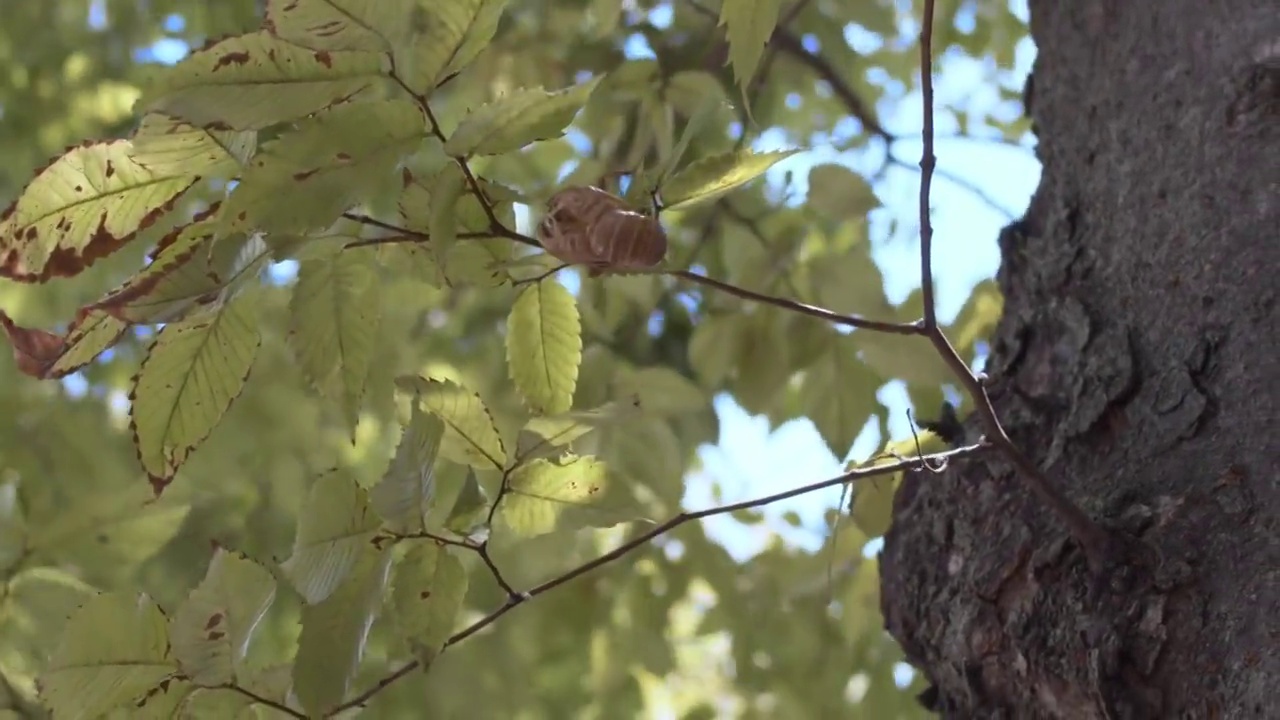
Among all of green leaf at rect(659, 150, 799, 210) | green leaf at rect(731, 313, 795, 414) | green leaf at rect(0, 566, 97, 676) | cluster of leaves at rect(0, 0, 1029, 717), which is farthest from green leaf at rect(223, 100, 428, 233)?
green leaf at rect(731, 313, 795, 414)

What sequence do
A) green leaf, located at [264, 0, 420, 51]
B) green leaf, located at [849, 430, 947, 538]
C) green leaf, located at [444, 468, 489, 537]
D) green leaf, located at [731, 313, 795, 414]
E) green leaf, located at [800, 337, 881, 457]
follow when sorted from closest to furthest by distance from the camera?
green leaf, located at [264, 0, 420, 51] < green leaf, located at [444, 468, 489, 537] < green leaf, located at [849, 430, 947, 538] < green leaf, located at [800, 337, 881, 457] < green leaf, located at [731, 313, 795, 414]

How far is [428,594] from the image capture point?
0.47 m

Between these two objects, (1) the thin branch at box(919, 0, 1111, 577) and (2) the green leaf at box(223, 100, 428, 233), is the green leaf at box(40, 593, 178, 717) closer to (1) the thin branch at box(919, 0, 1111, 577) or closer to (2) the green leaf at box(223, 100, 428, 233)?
Result: (2) the green leaf at box(223, 100, 428, 233)

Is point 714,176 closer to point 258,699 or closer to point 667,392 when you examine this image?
point 258,699

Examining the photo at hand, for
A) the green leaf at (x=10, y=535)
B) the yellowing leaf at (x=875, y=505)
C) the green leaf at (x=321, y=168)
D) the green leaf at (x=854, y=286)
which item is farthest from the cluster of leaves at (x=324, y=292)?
the green leaf at (x=10, y=535)

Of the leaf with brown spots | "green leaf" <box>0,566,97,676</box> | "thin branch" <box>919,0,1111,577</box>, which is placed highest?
"green leaf" <box>0,566,97,676</box>

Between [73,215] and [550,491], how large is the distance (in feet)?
0.84

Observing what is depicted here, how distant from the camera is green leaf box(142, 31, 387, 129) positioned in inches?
15.4

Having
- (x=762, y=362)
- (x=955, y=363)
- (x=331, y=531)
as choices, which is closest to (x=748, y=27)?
(x=955, y=363)

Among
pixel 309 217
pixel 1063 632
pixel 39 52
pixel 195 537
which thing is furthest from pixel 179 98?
pixel 39 52

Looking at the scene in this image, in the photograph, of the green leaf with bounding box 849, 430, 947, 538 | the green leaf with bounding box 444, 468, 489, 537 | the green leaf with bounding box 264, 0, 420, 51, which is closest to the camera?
the green leaf with bounding box 264, 0, 420, 51

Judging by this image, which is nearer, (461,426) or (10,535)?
(461,426)

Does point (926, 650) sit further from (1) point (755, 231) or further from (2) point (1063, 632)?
(1) point (755, 231)

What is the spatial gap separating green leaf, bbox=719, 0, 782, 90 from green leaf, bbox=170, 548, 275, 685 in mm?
320
